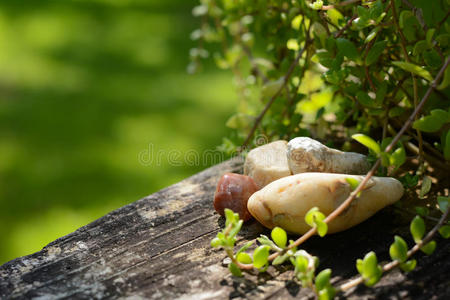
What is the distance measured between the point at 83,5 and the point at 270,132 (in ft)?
8.91

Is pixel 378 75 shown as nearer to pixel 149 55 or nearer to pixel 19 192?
pixel 19 192

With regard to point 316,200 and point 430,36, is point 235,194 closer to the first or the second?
point 316,200

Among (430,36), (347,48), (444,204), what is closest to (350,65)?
(347,48)

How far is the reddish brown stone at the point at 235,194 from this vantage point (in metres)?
1.11

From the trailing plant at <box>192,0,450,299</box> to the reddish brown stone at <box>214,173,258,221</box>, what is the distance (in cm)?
11

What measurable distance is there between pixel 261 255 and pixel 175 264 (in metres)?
0.19

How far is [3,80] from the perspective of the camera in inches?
119

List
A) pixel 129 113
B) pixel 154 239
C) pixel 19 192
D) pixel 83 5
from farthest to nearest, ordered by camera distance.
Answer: pixel 83 5 → pixel 129 113 → pixel 19 192 → pixel 154 239

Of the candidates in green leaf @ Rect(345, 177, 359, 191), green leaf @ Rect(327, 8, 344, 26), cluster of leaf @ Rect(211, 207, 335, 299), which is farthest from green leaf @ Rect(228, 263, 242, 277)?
green leaf @ Rect(327, 8, 344, 26)

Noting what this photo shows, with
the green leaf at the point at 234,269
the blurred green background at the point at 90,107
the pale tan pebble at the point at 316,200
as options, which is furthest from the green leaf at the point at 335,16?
the blurred green background at the point at 90,107

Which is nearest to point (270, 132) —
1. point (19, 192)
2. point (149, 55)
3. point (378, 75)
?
point (378, 75)

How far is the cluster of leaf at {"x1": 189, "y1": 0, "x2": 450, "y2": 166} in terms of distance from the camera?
1.01 meters

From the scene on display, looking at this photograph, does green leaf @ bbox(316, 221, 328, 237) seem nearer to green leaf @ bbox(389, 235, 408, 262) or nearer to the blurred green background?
green leaf @ bbox(389, 235, 408, 262)

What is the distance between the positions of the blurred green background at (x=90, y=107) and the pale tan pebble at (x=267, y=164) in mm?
1153
